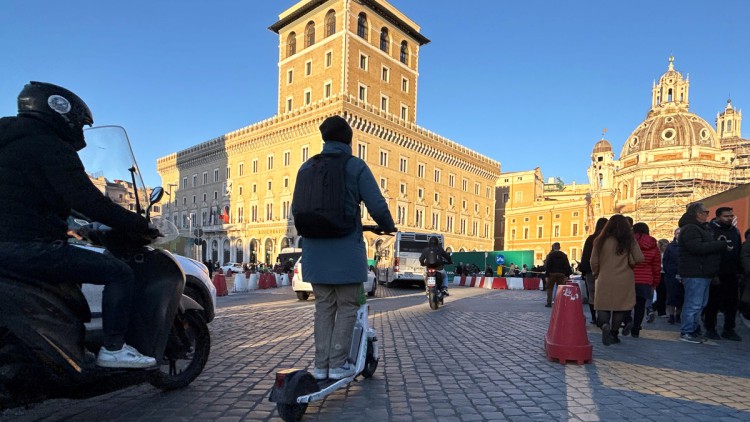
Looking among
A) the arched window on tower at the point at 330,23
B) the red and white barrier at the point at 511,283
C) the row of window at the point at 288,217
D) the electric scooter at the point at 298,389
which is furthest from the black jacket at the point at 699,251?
the arched window on tower at the point at 330,23

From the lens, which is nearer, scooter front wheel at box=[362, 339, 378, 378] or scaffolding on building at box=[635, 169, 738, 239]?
scooter front wheel at box=[362, 339, 378, 378]

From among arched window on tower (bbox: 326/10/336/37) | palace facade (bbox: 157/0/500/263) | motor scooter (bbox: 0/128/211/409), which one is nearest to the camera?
motor scooter (bbox: 0/128/211/409)

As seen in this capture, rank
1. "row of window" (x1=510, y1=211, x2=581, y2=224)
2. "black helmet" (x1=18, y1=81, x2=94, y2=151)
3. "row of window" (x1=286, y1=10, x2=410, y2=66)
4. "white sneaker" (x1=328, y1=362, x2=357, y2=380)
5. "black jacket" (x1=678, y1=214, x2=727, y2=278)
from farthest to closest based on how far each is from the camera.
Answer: "row of window" (x1=510, y1=211, x2=581, y2=224), "row of window" (x1=286, y1=10, x2=410, y2=66), "black jacket" (x1=678, y1=214, x2=727, y2=278), "white sneaker" (x1=328, y1=362, x2=357, y2=380), "black helmet" (x1=18, y1=81, x2=94, y2=151)

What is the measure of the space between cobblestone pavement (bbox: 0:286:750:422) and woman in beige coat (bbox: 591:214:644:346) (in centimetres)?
38

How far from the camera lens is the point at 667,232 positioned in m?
57.5

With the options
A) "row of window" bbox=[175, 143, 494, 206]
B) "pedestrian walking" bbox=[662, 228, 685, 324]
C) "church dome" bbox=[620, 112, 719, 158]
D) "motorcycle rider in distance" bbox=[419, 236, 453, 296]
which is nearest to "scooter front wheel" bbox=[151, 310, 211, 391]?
"motorcycle rider in distance" bbox=[419, 236, 453, 296]

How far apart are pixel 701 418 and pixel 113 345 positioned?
3.86 m

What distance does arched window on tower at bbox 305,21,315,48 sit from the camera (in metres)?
54.4

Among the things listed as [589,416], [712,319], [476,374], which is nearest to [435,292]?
[712,319]

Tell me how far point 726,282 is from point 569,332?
3.97m

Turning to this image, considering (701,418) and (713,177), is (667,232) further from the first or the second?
(701,418)

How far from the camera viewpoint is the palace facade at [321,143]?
165 feet

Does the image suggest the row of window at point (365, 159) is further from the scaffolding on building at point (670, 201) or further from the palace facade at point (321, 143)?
the scaffolding on building at point (670, 201)

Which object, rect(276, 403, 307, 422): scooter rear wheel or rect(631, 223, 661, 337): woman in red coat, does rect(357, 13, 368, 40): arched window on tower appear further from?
rect(276, 403, 307, 422): scooter rear wheel
